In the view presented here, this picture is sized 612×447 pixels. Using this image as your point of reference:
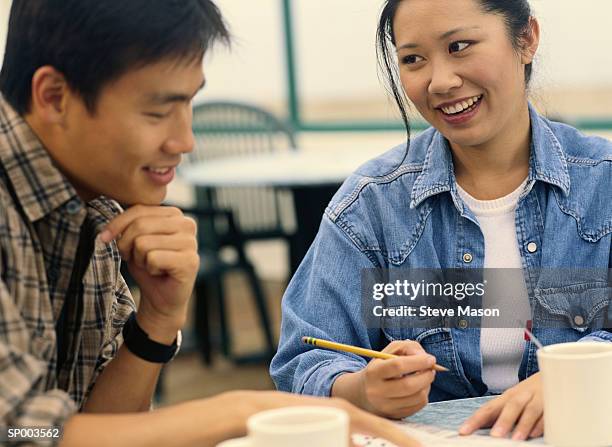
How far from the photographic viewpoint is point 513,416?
1.25 meters

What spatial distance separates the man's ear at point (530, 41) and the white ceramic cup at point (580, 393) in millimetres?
702

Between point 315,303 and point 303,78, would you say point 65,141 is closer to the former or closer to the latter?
point 315,303

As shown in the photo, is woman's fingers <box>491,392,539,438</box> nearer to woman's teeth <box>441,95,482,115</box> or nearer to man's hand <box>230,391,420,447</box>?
man's hand <box>230,391,420,447</box>

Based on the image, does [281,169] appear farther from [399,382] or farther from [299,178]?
[399,382]

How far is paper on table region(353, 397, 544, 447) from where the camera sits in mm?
1188

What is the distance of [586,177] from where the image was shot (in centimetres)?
164

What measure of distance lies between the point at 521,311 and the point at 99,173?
0.74 m

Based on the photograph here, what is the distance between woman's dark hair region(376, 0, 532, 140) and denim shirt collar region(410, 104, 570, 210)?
88 mm

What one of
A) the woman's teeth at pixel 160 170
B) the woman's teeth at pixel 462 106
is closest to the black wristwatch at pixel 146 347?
the woman's teeth at pixel 160 170

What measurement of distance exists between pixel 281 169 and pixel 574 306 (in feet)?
8.00

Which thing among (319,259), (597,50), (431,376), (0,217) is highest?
(597,50)

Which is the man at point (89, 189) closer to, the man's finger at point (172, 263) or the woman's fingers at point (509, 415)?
the man's finger at point (172, 263)

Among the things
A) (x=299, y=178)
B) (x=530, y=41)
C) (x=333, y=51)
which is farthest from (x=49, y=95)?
(x=333, y=51)

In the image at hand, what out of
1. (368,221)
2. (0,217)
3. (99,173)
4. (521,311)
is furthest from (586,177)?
(0,217)
